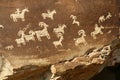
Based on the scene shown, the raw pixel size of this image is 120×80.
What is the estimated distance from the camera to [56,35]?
2516 mm

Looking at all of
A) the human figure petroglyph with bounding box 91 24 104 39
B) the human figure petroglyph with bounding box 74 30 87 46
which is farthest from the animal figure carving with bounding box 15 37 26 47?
the human figure petroglyph with bounding box 91 24 104 39

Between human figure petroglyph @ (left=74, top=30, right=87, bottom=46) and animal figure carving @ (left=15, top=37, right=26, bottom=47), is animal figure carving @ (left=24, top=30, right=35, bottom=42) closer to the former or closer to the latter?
animal figure carving @ (left=15, top=37, right=26, bottom=47)

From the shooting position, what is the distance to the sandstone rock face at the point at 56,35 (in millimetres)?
2398

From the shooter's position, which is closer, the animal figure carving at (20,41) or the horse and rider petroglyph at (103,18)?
the animal figure carving at (20,41)

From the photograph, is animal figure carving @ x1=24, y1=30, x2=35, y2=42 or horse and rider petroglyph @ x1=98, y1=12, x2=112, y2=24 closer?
animal figure carving @ x1=24, y1=30, x2=35, y2=42

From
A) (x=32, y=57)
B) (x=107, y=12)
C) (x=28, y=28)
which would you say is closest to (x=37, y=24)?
(x=28, y=28)

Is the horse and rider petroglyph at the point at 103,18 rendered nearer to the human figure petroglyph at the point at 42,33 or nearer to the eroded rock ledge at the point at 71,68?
the eroded rock ledge at the point at 71,68

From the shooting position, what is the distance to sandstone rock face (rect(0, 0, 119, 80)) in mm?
2398

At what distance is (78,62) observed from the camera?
8.31 ft

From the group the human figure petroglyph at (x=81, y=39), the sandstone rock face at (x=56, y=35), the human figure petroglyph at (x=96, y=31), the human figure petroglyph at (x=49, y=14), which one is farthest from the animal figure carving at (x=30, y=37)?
the human figure petroglyph at (x=96, y=31)

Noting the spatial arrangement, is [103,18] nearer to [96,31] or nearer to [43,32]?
[96,31]

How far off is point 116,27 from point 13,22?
74 cm

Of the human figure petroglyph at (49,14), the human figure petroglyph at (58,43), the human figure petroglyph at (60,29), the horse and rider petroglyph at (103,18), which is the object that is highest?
the human figure petroglyph at (49,14)

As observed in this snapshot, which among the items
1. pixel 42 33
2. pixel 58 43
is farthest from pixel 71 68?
pixel 42 33
